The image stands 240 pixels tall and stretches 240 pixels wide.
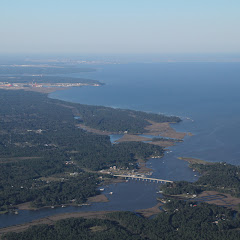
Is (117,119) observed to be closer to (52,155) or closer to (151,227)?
(52,155)

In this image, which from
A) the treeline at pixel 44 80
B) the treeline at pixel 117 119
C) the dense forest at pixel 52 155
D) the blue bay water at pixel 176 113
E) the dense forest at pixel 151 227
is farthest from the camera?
the treeline at pixel 44 80

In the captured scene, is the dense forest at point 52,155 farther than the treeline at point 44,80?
No

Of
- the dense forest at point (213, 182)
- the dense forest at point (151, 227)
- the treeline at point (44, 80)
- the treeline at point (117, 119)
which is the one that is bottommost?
the dense forest at point (151, 227)

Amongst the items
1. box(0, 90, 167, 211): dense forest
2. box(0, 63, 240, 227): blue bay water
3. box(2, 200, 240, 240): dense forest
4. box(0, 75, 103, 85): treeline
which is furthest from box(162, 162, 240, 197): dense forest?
box(0, 75, 103, 85): treeline

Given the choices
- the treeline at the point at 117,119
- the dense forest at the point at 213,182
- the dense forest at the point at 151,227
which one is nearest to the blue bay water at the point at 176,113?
the dense forest at the point at 213,182

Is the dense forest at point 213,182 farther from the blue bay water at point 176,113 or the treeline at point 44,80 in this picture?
the treeline at point 44,80

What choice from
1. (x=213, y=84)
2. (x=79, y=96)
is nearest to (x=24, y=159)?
(x=79, y=96)
